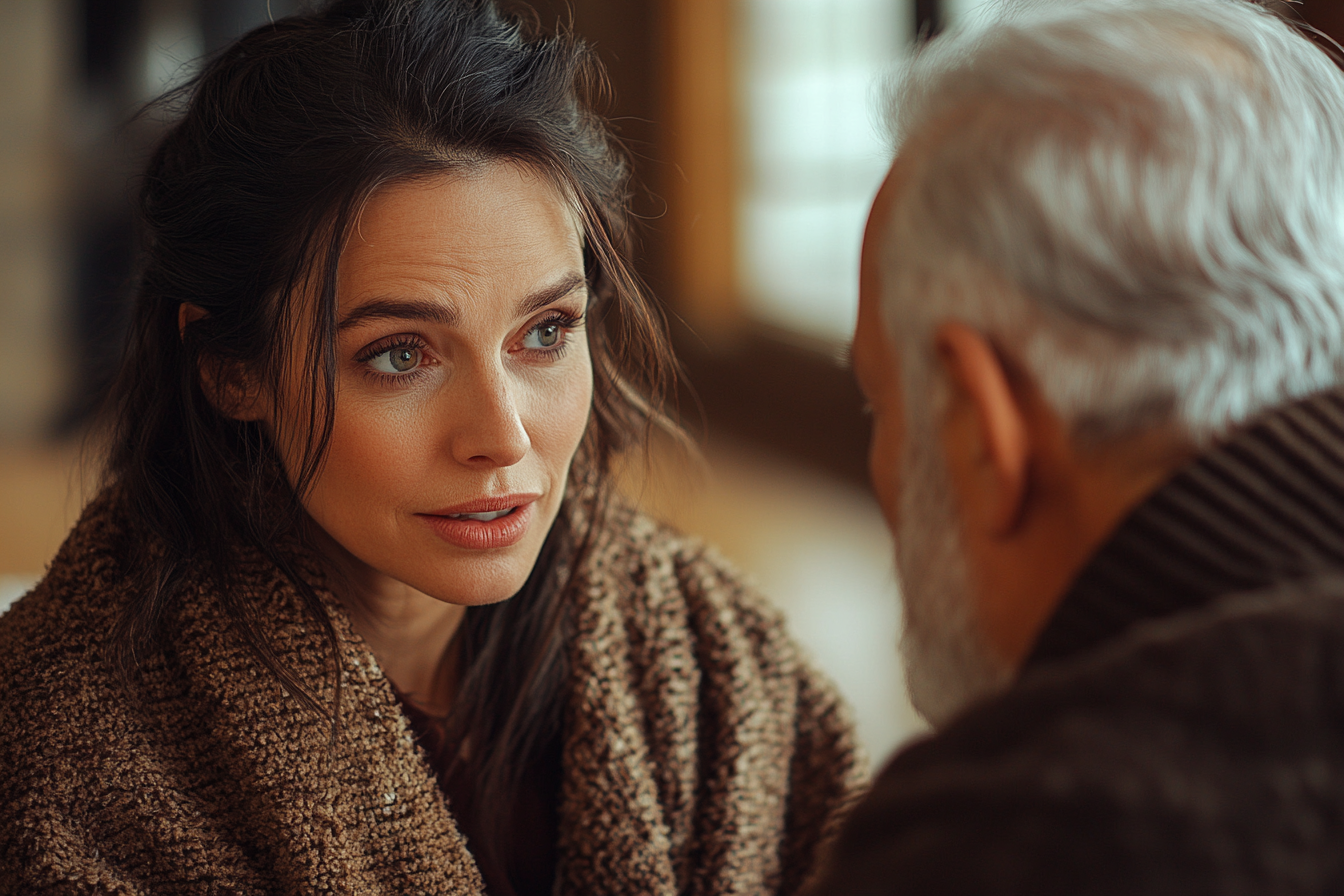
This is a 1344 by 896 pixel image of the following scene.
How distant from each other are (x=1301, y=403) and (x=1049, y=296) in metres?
0.16

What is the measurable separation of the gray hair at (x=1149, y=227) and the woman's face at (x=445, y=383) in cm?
47

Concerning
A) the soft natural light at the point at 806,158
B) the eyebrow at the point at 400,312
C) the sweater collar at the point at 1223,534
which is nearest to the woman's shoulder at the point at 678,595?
the eyebrow at the point at 400,312

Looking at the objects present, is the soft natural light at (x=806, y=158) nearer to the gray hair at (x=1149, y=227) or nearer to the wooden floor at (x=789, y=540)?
the wooden floor at (x=789, y=540)

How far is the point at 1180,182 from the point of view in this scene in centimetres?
72

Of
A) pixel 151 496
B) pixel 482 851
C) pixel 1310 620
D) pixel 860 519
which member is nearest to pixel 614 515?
pixel 482 851

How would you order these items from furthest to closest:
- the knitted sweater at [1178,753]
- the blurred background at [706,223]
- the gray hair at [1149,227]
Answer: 1. the blurred background at [706,223]
2. the gray hair at [1149,227]
3. the knitted sweater at [1178,753]

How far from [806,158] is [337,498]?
15.5 feet

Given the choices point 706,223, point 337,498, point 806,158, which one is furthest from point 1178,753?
point 706,223

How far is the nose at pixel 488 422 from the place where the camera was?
43.1 inches

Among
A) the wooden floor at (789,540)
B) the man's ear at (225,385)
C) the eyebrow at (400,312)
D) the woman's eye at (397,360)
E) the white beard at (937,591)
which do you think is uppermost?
the eyebrow at (400,312)

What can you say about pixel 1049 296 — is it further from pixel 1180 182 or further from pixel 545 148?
pixel 545 148

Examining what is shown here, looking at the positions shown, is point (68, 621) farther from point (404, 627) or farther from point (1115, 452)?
point (1115, 452)

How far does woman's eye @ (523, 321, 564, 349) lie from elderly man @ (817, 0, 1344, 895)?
0.39 metres

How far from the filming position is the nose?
3.59ft
